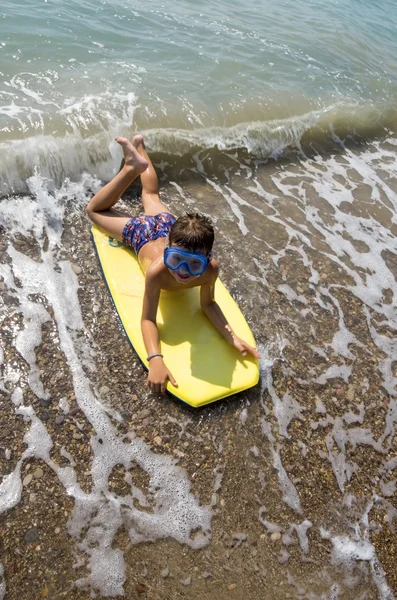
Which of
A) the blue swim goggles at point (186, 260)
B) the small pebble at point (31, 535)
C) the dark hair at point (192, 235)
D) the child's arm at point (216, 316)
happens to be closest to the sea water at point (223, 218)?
the small pebble at point (31, 535)

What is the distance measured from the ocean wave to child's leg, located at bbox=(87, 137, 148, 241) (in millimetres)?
1102

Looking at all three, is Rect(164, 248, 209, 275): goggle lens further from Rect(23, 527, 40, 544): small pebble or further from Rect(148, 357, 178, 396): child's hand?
Rect(23, 527, 40, 544): small pebble

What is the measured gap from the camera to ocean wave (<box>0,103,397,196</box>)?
5434mm

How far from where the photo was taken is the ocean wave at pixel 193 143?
17.8ft

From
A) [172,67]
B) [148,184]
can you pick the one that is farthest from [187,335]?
[172,67]

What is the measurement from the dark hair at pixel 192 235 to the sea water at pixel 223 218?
1.26m

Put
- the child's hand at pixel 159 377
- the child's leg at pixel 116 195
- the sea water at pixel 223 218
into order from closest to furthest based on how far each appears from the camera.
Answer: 1. the sea water at pixel 223 218
2. the child's hand at pixel 159 377
3. the child's leg at pixel 116 195

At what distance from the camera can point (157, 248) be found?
4.15 metres

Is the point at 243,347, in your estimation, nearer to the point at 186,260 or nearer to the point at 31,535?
the point at 186,260

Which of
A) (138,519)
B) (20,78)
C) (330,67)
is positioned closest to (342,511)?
(138,519)

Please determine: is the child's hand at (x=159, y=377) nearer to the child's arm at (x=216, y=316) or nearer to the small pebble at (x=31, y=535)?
the child's arm at (x=216, y=316)

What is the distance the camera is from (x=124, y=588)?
255cm

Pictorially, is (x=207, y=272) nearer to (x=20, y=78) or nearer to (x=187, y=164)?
(x=187, y=164)

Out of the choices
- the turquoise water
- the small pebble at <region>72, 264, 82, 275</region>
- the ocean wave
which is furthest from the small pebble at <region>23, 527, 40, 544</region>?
the turquoise water
